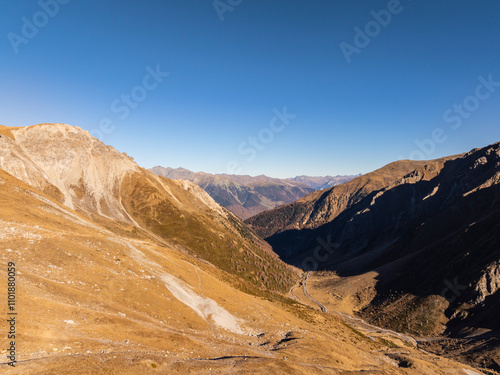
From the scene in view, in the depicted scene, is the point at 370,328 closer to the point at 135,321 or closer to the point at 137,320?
the point at 137,320

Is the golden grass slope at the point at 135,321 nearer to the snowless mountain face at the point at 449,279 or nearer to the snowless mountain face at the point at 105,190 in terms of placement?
the snowless mountain face at the point at 449,279

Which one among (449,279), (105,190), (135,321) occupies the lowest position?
(449,279)

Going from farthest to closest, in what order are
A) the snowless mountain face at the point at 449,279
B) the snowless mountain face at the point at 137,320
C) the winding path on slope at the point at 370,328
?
the winding path on slope at the point at 370,328
the snowless mountain face at the point at 449,279
the snowless mountain face at the point at 137,320

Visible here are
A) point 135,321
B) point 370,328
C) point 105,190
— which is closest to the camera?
point 135,321

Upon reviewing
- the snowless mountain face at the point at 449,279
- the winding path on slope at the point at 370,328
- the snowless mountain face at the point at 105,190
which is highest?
the snowless mountain face at the point at 105,190

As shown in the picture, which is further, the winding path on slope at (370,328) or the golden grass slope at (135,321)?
the winding path on slope at (370,328)

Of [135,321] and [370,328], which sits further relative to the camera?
[370,328]

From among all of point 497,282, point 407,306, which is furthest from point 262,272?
point 497,282

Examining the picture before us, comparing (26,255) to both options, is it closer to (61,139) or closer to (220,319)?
(220,319)

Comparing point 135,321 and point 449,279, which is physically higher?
point 135,321

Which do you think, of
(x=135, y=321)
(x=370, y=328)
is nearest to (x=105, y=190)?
(x=135, y=321)

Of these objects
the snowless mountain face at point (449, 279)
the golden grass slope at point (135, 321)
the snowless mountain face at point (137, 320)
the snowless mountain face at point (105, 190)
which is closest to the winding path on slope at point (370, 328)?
the snowless mountain face at point (449, 279)

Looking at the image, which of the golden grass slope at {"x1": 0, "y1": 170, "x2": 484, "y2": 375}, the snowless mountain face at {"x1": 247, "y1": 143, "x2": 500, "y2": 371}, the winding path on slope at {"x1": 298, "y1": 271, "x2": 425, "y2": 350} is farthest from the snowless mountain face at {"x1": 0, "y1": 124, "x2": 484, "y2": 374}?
the snowless mountain face at {"x1": 247, "y1": 143, "x2": 500, "y2": 371}
